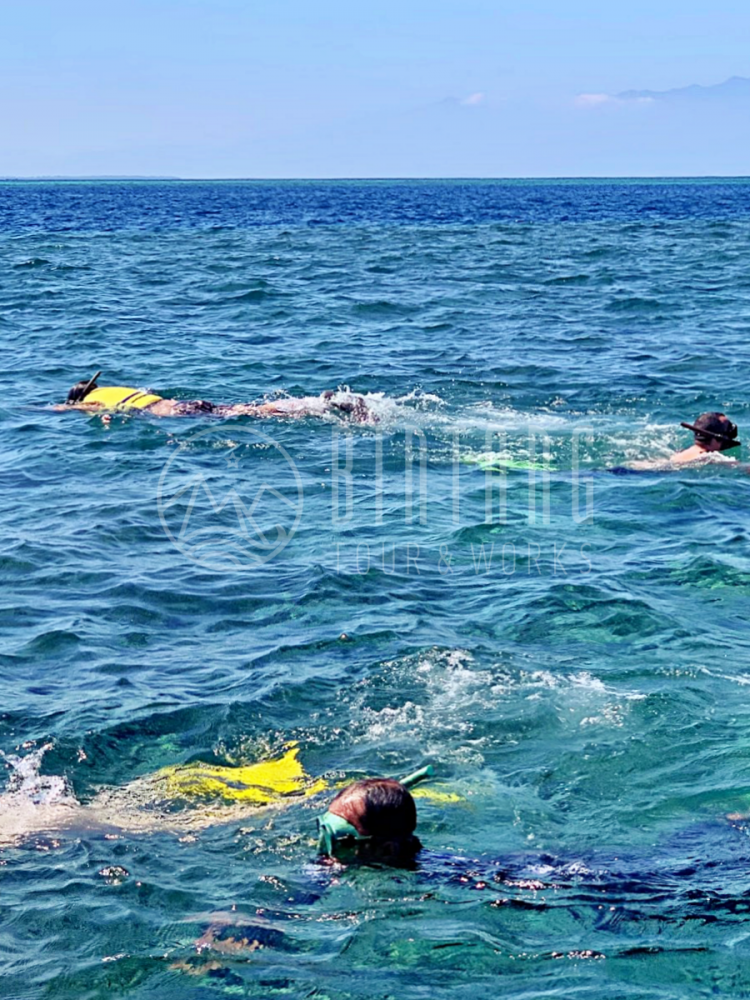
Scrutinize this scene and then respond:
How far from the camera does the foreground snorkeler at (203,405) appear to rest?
56.0ft

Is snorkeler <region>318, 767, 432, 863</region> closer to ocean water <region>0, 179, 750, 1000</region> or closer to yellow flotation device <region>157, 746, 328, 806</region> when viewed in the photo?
ocean water <region>0, 179, 750, 1000</region>

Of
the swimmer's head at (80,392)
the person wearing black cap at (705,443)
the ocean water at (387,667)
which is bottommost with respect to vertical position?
the ocean water at (387,667)

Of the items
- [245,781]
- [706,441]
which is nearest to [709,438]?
[706,441]

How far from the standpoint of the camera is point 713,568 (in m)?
11.1

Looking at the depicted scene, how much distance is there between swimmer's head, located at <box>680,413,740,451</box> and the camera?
575 inches

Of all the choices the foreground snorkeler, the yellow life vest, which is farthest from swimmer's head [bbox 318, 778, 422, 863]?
the yellow life vest

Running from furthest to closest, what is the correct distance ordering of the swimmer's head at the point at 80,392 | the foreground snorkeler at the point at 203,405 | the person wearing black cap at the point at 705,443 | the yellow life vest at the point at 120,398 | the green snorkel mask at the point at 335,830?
the swimmer's head at the point at 80,392 < the yellow life vest at the point at 120,398 < the foreground snorkeler at the point at 203,405 < the person wearing black cap at the point at 705,443 < the green snorkel mask at the point at 335,830

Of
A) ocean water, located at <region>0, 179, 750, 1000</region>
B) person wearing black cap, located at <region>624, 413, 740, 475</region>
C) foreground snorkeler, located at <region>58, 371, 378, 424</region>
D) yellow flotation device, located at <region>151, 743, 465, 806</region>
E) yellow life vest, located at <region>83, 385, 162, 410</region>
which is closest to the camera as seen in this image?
ocean water, located at <region>0, 179, 750, 1000</region>

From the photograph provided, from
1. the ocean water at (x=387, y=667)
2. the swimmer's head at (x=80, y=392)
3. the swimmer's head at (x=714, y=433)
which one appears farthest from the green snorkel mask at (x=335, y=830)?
the swimmer's head at (x=80, y=392)

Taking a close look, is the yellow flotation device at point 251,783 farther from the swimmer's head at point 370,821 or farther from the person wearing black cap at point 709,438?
the person wearing black cap at point 709,438

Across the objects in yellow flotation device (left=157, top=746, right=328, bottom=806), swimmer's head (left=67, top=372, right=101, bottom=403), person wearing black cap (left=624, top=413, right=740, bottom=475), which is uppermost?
swimmer's head (left=67, top=372, right=101, bottom=403)

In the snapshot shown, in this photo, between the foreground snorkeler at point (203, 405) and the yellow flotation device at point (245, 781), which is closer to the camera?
the yellow flotation device at point (245, 781)

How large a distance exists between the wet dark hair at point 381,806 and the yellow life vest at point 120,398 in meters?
11.9

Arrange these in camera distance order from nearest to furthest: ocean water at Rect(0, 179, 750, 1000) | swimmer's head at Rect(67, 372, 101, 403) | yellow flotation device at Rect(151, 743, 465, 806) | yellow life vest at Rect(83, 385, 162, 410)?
ocean water at Rect(0, 179, 750, 1000) → yellow flotation device at Rect(151, 743, 465, 806) → yellow life vest at Rect(83, 385, 162, 410) → swimmer's head at Rect(67, 372, 101, 403)
